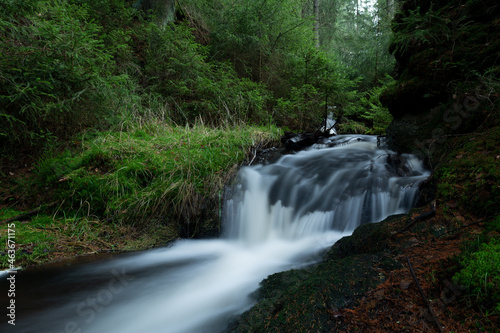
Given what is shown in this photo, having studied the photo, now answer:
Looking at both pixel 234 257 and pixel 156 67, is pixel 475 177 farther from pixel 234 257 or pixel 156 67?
pixel 156 67

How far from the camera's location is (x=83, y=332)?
1999 mm

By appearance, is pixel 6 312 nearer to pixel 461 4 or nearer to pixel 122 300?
pixel 122 300

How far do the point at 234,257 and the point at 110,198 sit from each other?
6.63 feet

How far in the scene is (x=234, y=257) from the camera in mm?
3391

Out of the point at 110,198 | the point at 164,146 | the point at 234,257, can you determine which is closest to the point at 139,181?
the point at 110,198

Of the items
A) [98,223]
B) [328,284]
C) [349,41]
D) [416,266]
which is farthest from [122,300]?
[349,41]

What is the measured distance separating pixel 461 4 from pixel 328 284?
5447mm

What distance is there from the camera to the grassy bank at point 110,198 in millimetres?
3332

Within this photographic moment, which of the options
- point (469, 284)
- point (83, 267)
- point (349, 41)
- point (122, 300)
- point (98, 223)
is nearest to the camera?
point (469, 284)

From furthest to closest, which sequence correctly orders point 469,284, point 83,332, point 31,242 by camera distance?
point 31,242, point 83,332, point 469,284

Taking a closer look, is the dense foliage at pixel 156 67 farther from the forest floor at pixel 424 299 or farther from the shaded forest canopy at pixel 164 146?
the forest floor at pixel 424 299

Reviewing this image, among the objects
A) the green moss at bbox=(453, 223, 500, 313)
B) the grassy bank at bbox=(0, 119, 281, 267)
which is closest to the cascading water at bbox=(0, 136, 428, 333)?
the grassy bank at bbox=(0, 119, 281, 267)

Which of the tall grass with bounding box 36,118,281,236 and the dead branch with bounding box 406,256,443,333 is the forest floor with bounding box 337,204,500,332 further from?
Answer: the tall grass with bounding box 36,118,281,236

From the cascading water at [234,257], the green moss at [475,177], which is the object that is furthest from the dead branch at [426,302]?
the cascading water at [234,257]
